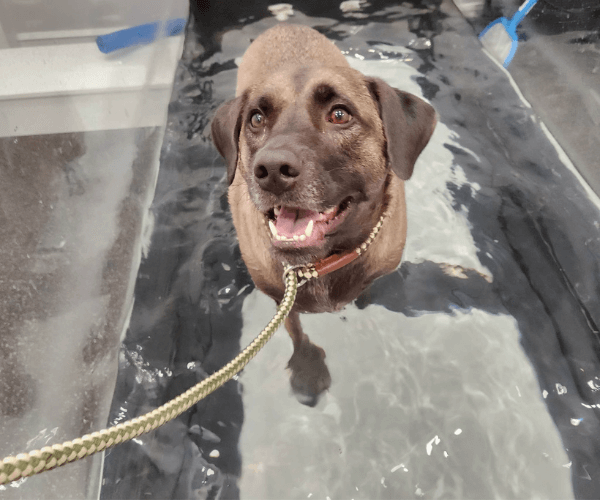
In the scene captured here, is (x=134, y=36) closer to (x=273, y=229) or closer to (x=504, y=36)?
(x=273, y=229)

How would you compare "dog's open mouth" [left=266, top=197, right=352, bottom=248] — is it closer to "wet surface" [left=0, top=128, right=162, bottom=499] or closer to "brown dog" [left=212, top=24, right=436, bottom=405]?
"brown dog" [left=212, top=24, right=436, bottom=405]

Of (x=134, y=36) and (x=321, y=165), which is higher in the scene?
(x=321, y=165)

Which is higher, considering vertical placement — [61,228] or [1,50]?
[1,50]

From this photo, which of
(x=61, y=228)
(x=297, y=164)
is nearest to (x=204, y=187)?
(x=61, y=228)

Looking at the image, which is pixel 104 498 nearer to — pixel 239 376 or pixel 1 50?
pixel 239 376

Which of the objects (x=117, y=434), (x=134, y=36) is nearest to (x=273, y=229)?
(x=117, y=434)

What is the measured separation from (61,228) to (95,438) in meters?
2.36

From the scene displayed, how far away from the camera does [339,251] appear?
2051 mm

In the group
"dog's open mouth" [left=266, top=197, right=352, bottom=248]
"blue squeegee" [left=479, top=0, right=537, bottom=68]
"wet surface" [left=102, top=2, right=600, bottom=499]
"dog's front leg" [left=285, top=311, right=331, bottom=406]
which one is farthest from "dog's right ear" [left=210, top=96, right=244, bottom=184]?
"blue squeegee" [left=479, top=0, right=537, bottom=68]

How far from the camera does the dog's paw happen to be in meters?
2.54

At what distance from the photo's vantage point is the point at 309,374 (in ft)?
8.42

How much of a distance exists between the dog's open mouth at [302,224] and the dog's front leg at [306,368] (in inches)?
31.0

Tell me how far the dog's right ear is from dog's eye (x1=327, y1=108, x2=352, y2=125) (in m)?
0.52

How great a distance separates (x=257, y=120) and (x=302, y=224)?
22.1 inches
